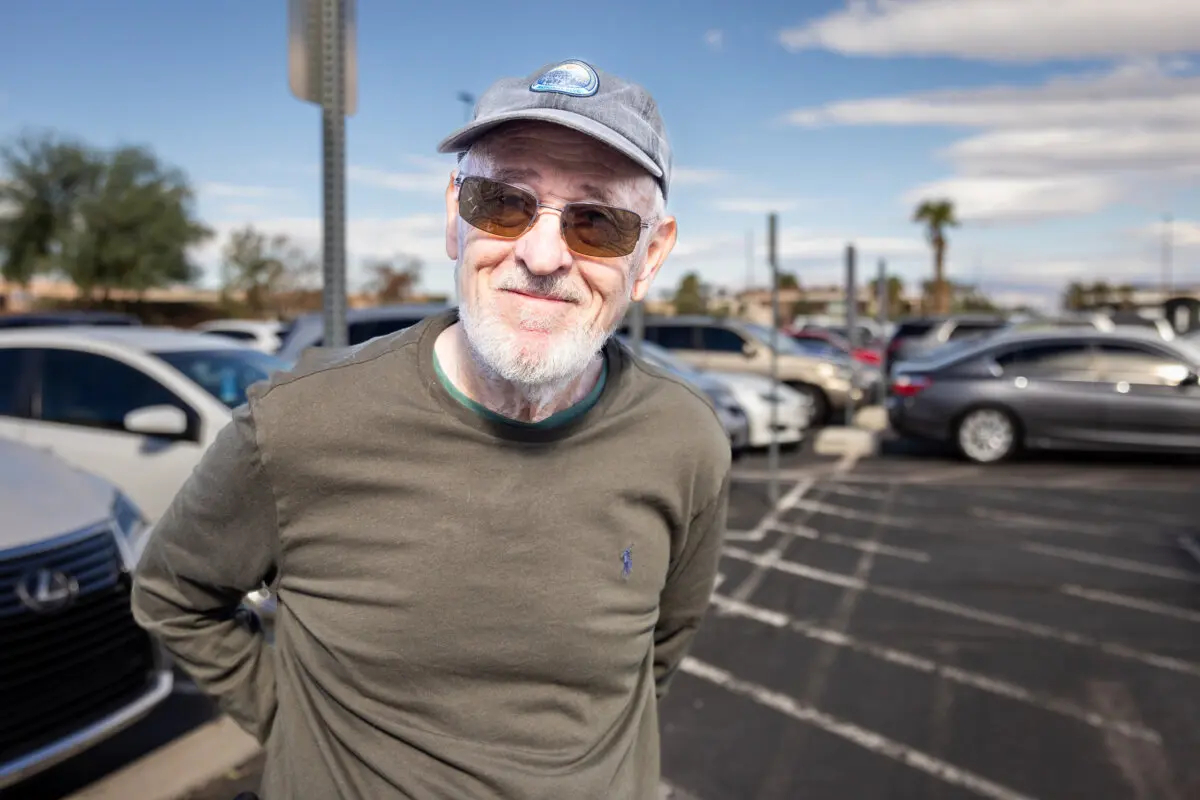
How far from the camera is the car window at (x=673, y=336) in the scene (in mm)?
16062

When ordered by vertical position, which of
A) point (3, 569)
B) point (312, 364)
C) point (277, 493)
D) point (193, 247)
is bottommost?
point (3, 569)

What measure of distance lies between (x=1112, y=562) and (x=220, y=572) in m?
6.98

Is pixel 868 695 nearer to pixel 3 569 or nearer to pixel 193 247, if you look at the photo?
pixel 3 569

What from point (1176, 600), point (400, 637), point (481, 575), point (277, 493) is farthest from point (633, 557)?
point (1176, 600)

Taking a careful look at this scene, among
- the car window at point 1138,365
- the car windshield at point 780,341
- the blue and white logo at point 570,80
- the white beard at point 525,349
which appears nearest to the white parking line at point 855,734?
the white beard at point 525,349

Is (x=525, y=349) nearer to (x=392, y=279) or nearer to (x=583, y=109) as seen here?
(x=583, y=109)

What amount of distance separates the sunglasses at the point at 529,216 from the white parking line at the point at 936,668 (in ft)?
12.3

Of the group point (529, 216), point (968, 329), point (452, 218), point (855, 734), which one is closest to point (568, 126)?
point (529, 216)

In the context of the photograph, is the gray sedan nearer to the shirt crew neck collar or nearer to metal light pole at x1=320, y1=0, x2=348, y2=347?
metal light pole at x1=320, y1=0, x2=348, y2=347

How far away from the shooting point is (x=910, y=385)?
12758mm

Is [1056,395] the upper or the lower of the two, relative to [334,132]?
lower

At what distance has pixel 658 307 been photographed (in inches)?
1114

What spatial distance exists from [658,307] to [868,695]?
23750 mm

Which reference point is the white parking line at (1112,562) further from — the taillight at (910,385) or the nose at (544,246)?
the nose at (544,246)
